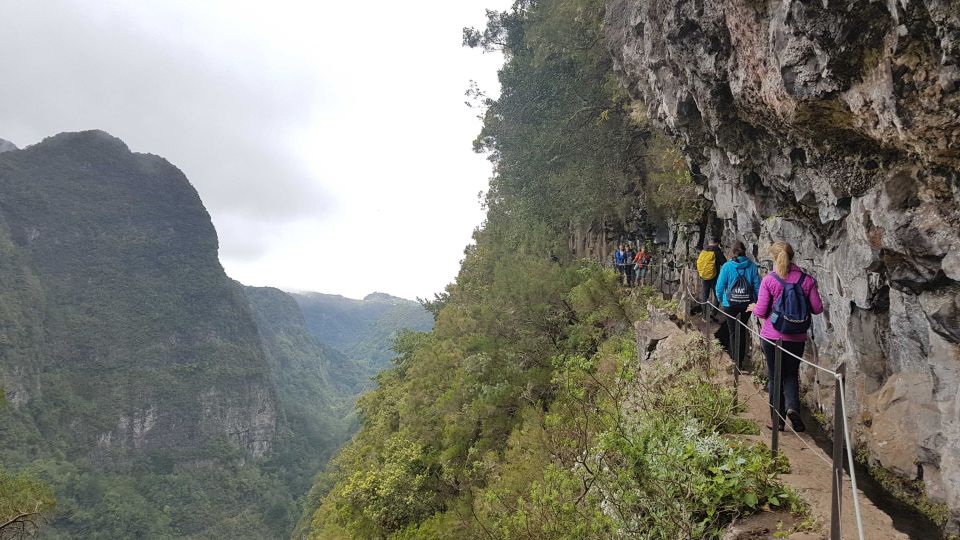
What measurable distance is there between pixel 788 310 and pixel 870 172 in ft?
9.15

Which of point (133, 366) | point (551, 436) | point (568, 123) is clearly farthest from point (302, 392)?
point (551, 436)

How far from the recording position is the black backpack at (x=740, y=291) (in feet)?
18.9

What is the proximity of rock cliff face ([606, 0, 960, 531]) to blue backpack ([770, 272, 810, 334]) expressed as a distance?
1437mm

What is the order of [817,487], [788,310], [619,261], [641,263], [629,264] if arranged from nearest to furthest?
[817,487], [788,310], [641,263], [629,264], [619,261]

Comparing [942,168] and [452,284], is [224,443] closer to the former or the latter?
[452,284]

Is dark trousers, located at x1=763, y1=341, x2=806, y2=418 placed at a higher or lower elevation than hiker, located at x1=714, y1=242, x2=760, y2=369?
lower

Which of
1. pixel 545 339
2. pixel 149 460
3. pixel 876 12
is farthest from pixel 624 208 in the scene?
pixel 149 460

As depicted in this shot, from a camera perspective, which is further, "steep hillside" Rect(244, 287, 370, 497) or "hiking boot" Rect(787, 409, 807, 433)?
"steep hillside" Rect(244, 287, 370, 497)

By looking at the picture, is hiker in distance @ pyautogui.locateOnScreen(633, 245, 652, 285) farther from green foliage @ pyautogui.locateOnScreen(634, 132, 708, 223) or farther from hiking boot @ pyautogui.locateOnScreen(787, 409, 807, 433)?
hiking boot @ pyautogui.locateOnScreen(787, 409, 807, 433)

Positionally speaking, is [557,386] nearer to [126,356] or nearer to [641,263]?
[641,263]

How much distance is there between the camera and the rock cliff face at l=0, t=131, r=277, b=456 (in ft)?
267

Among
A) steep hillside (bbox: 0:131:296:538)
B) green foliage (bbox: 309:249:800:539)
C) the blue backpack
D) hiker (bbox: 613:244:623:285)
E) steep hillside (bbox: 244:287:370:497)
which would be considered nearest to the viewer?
green foliage (bbox: 309:249:800:539)

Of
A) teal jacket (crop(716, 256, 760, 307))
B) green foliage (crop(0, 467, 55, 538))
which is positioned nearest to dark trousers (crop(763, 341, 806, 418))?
teal jacket (crop(716, 256, 760, 307))

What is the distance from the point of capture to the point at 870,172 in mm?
5516
